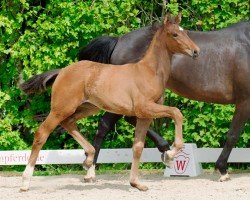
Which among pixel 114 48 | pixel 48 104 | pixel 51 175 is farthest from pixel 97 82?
pixel 48 104

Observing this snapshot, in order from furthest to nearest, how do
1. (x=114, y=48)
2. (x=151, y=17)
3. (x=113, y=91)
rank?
(x=151, y=17)
(x=114, y=48)
(x=113, y=91)

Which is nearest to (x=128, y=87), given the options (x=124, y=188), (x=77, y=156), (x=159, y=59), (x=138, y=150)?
(x=159, y=59)

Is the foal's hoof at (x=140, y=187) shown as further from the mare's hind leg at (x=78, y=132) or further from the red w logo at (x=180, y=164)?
the red w logo at (x=180, y=164)

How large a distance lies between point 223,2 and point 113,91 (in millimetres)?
3425

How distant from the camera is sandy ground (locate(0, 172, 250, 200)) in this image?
6926 mm

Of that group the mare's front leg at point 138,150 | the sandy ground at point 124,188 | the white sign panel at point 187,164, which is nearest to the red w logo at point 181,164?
the white sign panel at point 187,164

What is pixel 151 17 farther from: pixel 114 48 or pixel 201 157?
pixel 201 157

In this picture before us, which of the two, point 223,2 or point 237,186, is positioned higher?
point 223,2

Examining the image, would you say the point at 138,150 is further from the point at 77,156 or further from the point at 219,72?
the point at 77,156

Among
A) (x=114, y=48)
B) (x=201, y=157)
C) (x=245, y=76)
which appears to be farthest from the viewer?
(x=201, y=157)

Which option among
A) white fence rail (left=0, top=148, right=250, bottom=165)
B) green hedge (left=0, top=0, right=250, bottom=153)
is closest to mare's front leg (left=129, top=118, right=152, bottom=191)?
white fence rail (left=0, top=148, right=250, bottom=165)

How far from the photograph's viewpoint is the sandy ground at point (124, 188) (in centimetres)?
693

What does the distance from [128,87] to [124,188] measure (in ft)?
4.04

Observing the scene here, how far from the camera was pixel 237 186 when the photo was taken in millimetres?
7680
